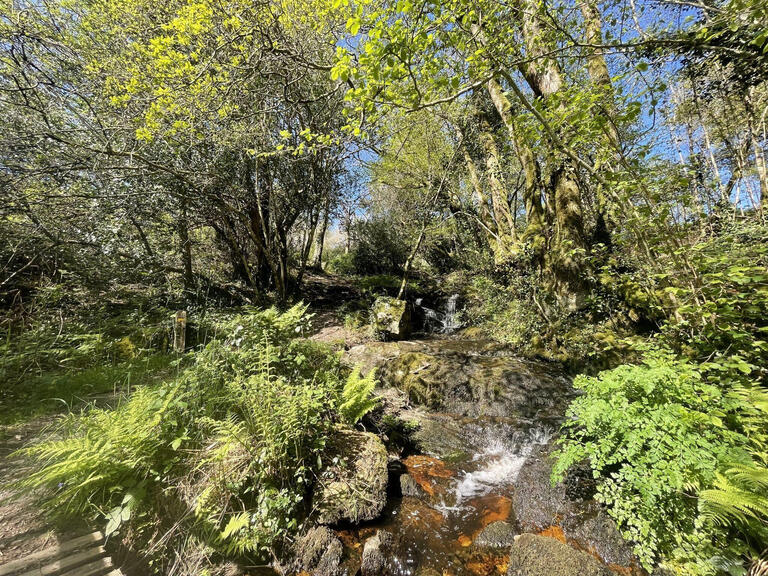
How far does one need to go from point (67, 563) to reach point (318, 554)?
71.5 inches

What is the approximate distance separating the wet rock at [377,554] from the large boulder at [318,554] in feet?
0.70

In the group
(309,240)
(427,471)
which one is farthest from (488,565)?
(309,240)

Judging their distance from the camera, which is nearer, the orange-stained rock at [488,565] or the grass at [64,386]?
the orange-stained rock at [488,565]

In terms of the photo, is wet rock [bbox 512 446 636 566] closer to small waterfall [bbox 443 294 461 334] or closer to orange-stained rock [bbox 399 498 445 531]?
orange-stained rock [bbox 399 498 445 531]

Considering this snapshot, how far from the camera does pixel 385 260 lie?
639 inches

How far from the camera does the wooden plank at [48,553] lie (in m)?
2.00

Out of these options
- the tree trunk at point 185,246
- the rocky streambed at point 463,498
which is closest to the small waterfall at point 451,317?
the rocky streambed at point 463,498

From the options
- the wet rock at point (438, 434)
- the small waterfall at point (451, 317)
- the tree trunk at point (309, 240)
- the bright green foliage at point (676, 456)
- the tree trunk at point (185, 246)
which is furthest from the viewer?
the tree trunk at point (309, 240)

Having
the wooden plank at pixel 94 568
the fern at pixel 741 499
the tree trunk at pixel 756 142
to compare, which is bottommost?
the wooden plank at pixel 94 568

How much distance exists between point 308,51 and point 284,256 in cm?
638

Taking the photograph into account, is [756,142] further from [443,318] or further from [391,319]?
[391,319]

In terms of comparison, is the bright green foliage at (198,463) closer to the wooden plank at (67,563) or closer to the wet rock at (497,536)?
the wooden plank at (67,563)

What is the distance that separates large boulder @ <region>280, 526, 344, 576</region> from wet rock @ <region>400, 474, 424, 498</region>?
0.97 m

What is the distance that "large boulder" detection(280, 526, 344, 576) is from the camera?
2.45 metres
